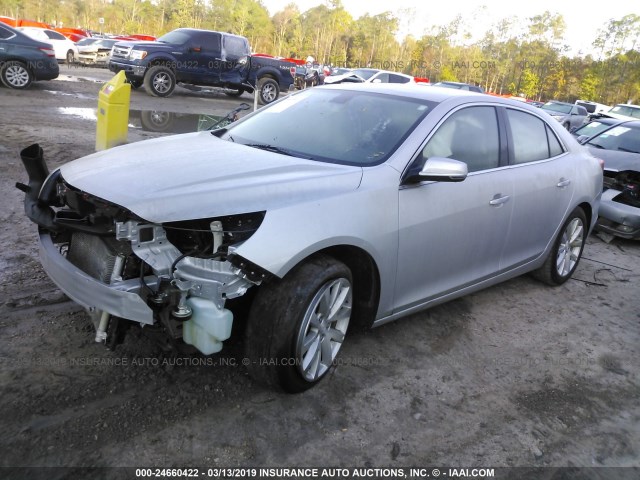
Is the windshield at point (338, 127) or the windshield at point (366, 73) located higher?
the windshield at point (366, 73)

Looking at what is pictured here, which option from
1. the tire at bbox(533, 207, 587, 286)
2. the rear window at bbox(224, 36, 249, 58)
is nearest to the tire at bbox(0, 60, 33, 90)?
the rear window at bbox(224, 36, 249, 58)

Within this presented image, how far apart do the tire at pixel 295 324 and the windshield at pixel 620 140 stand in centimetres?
688

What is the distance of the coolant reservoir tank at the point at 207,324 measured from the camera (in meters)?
2.55

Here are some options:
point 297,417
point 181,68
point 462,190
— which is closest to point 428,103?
point 462,190

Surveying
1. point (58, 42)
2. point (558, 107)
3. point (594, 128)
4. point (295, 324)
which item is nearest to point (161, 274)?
point (295, 324)

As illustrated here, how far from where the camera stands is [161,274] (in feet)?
8.37

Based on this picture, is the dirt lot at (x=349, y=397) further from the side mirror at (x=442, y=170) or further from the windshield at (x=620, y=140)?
the windshield at (x=620, y=140)

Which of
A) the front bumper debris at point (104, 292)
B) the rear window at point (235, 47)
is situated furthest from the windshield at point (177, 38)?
the front bumper debris at point (104, 292)

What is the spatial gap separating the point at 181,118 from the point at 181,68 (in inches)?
175

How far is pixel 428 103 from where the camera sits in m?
3.64

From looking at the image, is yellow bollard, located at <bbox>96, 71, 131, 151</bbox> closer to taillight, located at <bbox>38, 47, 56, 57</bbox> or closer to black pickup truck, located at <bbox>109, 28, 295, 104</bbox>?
taillight, located at <bbox>38, 47, 56, 57</bbox>

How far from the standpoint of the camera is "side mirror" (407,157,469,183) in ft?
10.2

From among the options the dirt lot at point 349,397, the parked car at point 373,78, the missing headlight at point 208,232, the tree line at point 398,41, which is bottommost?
the dirt lot at point 349,397

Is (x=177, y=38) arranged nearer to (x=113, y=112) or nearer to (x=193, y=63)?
(x=193, y=63)
